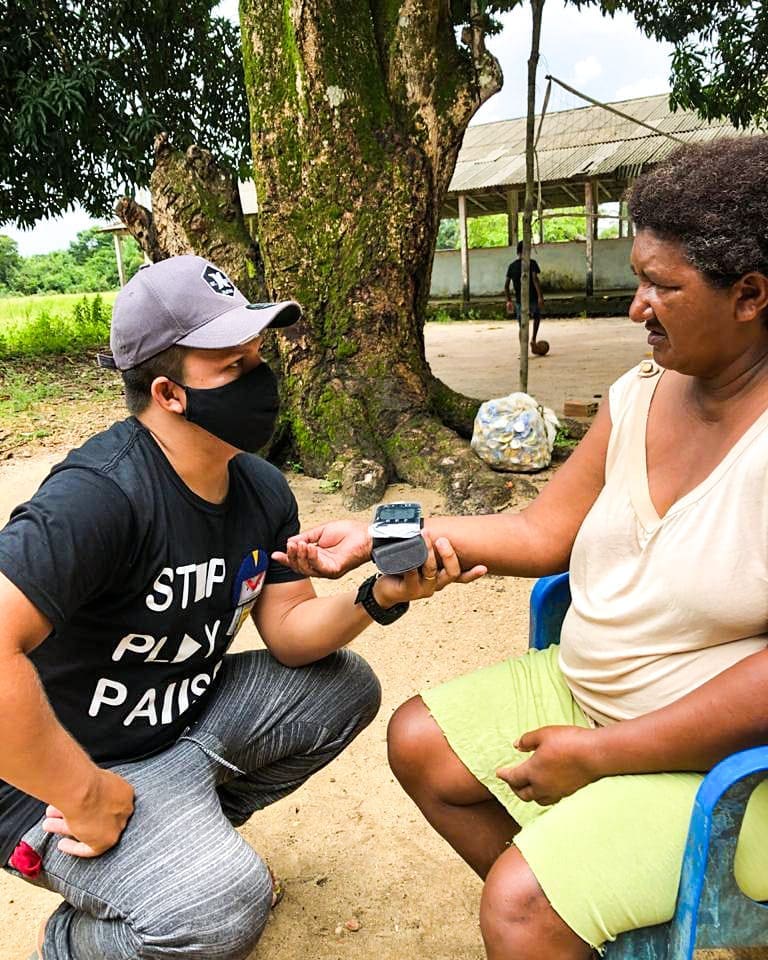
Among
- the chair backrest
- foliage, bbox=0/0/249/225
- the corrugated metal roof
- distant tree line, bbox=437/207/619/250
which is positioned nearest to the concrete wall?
the corrugated metal roof

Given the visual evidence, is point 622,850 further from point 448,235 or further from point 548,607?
point 448,235

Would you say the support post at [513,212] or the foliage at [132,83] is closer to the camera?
the foliage at [132,83]

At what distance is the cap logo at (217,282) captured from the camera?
179 centimetres

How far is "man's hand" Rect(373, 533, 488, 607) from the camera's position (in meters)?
1.86

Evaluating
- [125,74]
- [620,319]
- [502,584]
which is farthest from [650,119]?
[502,584]

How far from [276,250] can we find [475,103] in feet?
5.03

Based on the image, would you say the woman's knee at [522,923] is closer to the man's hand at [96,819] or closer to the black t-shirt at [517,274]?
the man's hand at [96,819]

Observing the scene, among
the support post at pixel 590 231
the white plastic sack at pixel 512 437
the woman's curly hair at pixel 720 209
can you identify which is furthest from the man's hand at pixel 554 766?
the support post at pixel 590 231

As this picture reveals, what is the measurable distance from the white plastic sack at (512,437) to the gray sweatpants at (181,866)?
11.1 ft

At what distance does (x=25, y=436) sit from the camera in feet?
23.1

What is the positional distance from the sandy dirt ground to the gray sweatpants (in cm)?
47

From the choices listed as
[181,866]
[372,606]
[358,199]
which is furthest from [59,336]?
[181,866]

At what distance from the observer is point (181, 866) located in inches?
61.0

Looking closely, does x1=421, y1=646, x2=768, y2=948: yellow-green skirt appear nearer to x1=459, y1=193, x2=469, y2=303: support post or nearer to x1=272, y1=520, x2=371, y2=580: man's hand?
x1=272, y1=520, x2=371, y2=580: man's hand
